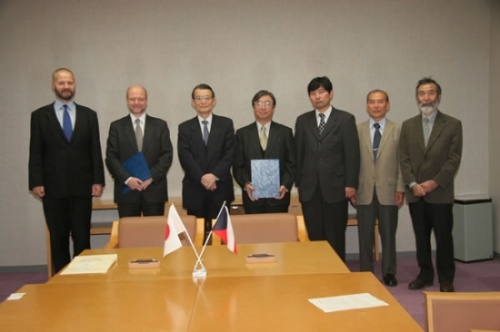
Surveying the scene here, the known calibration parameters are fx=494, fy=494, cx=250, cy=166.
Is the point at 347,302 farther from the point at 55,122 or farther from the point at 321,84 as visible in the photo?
the point at 55,122

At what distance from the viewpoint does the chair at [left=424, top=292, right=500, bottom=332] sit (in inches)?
74.7

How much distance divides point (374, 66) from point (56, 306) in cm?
513

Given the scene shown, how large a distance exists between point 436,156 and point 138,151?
2692mm

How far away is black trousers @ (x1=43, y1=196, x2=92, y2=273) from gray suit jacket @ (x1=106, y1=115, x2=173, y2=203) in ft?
1.10

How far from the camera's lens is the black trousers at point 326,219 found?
4.59 meters

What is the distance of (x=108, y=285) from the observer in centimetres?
229

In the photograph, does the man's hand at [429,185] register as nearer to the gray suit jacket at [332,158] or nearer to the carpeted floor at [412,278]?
the gray suit jacket at [332,158]

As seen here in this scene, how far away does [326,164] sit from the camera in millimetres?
4508

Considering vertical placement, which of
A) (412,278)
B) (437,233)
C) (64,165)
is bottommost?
(412,278)

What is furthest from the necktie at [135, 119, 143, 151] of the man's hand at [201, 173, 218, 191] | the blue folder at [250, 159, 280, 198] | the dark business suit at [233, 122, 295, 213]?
the blue folder at [250, 159, 280, 198]

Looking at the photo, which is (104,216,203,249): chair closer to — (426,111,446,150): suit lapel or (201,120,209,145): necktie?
(201,120,209,145): necktie

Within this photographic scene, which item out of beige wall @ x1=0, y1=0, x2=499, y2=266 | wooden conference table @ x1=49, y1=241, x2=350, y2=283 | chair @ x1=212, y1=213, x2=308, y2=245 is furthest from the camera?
beige wall @ x1=0, y1=0, x2=499, y2=266

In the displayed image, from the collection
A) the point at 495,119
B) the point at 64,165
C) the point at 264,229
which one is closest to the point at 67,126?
the point at 64,165

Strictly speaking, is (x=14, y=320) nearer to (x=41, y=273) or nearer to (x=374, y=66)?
(x=41, y=273)
